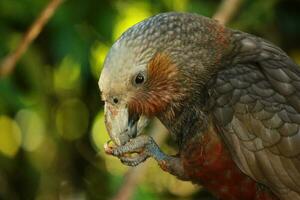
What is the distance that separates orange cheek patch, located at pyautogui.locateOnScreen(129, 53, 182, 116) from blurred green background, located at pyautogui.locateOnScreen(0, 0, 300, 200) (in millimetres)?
1458

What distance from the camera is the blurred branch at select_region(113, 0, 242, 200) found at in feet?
14.9

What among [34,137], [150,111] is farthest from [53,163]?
[150,111]

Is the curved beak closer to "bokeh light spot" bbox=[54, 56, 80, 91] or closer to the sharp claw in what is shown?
the sharp claw

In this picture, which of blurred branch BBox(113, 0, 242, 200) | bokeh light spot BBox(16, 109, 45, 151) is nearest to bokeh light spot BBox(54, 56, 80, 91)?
bokeh light spot BBox(16, 109, 45, 151)

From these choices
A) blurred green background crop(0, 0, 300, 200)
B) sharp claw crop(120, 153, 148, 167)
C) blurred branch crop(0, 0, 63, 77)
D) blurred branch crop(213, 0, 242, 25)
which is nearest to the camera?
sharp claw crop(120, 153, 148, 167)

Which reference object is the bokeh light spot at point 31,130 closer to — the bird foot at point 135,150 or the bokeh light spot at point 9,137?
the bokeh light spot at point 9,137

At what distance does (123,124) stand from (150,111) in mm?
169

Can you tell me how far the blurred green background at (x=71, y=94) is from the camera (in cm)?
513

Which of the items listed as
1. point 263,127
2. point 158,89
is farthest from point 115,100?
point 263,127

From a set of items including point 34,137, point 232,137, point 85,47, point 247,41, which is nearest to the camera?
point 232,137

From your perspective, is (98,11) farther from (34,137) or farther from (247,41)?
(247,41)

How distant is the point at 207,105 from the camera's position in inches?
144

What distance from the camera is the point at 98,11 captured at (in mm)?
5207

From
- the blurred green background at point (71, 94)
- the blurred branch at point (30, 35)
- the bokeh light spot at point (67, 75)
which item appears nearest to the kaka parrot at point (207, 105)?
the blurred branch at point (30, 35)
